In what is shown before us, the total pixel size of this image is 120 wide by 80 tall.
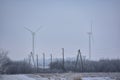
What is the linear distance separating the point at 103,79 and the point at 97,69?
74.1ft

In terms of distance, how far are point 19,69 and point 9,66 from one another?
5.32 feet

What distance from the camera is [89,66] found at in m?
50.9

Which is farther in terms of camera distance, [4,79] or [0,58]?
[0,58]

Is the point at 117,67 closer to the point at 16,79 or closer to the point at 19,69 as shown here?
the point at 19,69

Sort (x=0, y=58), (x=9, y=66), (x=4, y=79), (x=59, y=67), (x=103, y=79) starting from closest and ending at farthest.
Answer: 1. (x=4, y=79)
2. (x=103, y=79)
3. (x=0, y=58)
4. (x=9, y=66)
5. (x=59, y=67)

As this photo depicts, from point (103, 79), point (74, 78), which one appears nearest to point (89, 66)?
point (103, 79)

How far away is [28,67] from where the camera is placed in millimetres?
46500

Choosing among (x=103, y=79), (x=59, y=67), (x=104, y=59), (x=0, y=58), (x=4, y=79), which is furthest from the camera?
(x=104, y=59)

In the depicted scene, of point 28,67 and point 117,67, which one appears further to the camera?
point 117,67

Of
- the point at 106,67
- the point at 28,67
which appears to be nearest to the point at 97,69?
the point at 106,67

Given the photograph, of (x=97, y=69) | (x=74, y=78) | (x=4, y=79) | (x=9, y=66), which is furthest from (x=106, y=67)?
(x=4, y=79)

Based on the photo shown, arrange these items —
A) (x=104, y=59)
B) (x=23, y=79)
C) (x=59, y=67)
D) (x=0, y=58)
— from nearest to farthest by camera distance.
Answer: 1. (x=23, y=79)
2. (x=0, y=58)
3. (x=59, y=67)
4. (x=104, y=59)

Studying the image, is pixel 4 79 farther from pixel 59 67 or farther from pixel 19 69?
pixel 59 67

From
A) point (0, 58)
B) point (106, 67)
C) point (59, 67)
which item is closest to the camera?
point (0, 58)
